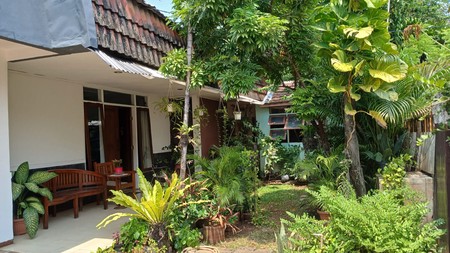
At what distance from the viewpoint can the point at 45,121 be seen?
6.66m

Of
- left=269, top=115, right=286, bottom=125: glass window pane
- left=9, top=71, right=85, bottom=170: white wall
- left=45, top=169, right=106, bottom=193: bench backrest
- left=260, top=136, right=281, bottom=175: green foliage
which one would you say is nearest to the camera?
left=9, top=71, right=85, bottom=170: white wall

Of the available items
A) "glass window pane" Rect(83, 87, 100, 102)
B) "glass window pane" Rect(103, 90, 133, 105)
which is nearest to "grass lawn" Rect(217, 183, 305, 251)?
"glass window pane" Rect(103, 90, 133, 105)

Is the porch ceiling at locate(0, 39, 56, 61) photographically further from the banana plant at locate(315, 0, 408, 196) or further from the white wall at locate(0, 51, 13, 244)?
the banana plant at locate(315, 0, 408, 196)

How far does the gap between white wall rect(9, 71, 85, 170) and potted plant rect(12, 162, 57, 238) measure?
543 mm

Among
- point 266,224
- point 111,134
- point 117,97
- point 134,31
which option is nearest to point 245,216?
point 266,224

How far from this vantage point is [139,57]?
230 inches

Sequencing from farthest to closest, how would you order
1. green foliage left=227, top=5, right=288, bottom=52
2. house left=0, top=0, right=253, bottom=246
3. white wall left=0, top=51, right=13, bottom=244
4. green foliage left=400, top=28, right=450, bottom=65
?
green foliage left=400, top=28, right=450, bottom=65, green foliage left=227, top=5, right=288, bottom=52, white wall left=0, top=51, right=13, bottom=244, house left=0, top=0, right=253, bottom=246

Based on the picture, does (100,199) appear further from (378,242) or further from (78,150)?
(378,242)

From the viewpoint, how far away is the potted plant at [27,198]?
16.9 feet

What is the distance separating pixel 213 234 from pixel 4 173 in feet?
10.2

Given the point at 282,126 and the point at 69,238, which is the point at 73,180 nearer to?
the point at 69,238

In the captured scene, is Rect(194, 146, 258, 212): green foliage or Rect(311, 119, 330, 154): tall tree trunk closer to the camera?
Rect(194, 146, 258, 212): green foliage

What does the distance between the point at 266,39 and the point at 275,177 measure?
23.7 ft

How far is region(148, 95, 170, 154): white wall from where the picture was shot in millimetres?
9936
